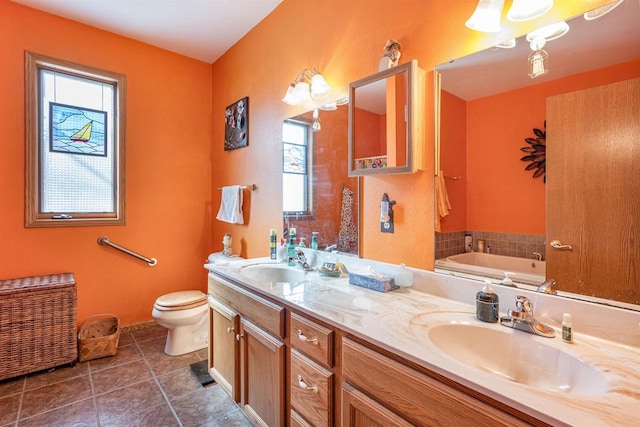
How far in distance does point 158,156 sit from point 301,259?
1908 millimetres

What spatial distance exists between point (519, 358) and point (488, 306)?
0.16m

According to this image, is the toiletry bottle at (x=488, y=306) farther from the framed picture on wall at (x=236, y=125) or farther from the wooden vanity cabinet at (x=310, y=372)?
the framed picture on wall at (x=236, y=125)

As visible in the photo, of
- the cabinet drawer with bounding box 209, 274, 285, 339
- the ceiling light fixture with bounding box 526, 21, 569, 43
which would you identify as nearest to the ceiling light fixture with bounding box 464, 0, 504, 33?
the ceiling light fixture with bounding box 526, 21, 569, 43

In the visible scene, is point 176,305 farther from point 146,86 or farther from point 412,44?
point 412,44

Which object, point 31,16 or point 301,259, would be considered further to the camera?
point 31,16

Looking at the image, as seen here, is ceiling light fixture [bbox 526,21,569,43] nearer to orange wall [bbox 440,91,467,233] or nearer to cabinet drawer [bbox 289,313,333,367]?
orange wall [bbox 440,91,467,233]

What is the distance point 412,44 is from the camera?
1.39 metres

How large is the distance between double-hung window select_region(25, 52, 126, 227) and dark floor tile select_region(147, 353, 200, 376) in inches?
47.7

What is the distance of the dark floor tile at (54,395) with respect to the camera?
68.1 inches

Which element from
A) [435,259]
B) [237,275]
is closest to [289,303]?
[237,275]

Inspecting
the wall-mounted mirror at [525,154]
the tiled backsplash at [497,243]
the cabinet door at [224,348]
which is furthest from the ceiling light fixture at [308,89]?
the cabinet door at [224,348]

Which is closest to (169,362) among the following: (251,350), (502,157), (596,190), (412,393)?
(251,350)

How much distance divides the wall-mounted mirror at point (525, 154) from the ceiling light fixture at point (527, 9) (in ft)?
0.28

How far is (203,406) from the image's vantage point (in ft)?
5.80
